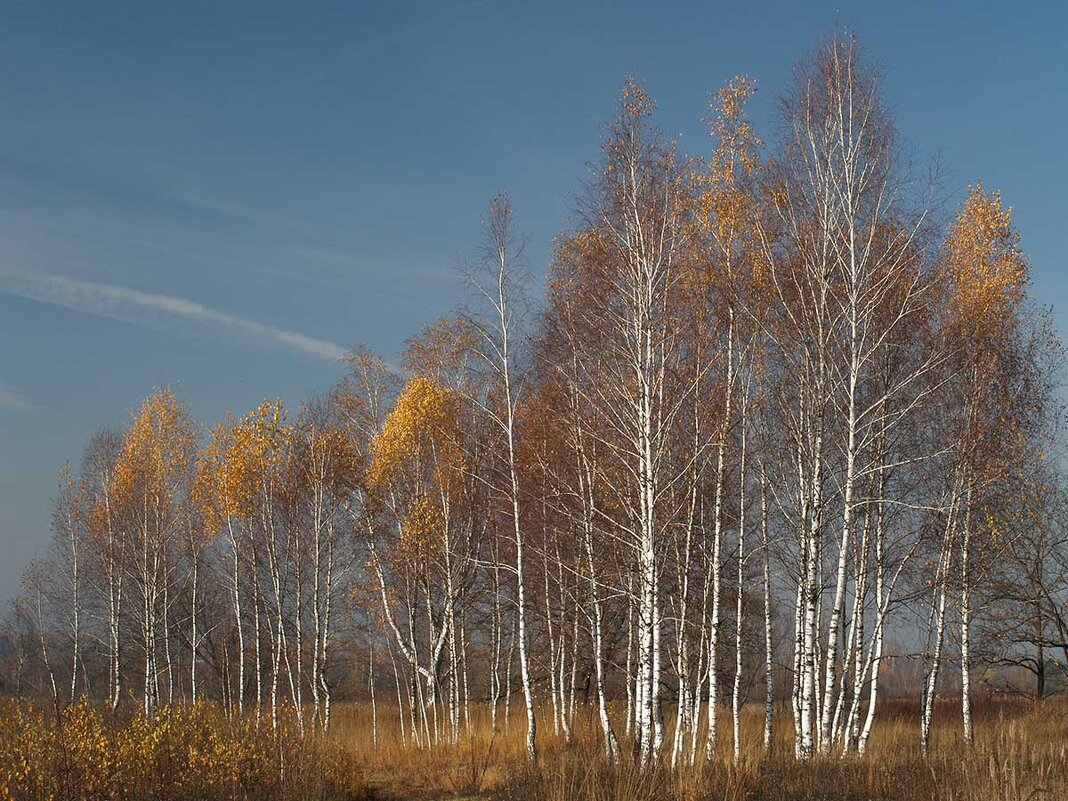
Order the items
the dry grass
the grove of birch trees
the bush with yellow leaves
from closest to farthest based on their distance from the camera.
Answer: the dry grass → the bush with yellow leaves → the grove of birch trees

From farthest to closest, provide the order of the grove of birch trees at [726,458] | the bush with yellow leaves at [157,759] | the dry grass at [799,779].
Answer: the grove of birch trees at [726,458] < the bush with yellow leaves at [157,759] < the dry grass at [799,779]

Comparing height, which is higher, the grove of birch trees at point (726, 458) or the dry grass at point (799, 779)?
the grove of birch trees at point (726, 458)

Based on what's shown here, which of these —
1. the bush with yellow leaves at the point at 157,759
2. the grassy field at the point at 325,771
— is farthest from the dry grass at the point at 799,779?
the bush with yellow leaves at the point at 157,759

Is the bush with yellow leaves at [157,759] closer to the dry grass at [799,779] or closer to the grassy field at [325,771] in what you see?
the grassy field at [325,771]

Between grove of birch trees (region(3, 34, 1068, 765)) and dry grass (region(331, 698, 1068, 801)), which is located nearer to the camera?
dry grass (region(331, 698, 1068, 801))

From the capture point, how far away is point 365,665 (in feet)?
130

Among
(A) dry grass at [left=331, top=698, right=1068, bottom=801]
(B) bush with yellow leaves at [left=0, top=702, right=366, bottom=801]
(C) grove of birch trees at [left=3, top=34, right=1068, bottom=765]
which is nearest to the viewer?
(A) dry grass at [left=331, top=698, right=1068, bottom=801]

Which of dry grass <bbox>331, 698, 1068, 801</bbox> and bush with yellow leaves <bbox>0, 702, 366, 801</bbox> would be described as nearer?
dry grass <bbox>331, 698, 1068, 801</bbox>

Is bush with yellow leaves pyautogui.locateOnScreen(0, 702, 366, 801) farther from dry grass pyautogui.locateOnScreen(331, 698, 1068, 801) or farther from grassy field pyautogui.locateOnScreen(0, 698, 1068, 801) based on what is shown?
dry grass pyautogui.locateOnScreen(331, 698, 1068, 801)

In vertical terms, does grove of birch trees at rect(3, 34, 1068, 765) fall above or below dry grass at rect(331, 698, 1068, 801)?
above

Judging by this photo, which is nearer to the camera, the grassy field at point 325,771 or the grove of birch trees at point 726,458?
the grassy field at point 325,771

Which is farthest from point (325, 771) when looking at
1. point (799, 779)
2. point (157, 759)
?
point (799, 779)

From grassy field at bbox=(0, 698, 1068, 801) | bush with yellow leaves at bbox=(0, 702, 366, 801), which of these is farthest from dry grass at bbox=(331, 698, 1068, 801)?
bush with yellow leaves at bbox=(0, 702, 366, 801)

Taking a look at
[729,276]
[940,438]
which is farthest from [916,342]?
[729,276]
